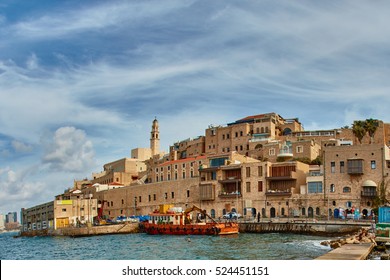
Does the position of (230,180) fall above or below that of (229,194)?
above

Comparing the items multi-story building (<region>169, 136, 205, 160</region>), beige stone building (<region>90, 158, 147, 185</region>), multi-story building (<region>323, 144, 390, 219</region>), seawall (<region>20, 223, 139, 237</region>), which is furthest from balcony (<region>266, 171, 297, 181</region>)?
beige stone building (<region>90, 158, 147, 185</region>)

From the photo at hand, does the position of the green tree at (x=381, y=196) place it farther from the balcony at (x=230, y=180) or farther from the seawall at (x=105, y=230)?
the seawall at (x=105, y=230)

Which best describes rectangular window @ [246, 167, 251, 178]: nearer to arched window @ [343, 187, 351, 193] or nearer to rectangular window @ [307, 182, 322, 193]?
rectangular window @ [307, 182, 322, 193]

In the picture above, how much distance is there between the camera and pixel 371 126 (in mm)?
44844

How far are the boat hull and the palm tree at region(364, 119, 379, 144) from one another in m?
17.1

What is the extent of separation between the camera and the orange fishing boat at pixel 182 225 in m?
33.3

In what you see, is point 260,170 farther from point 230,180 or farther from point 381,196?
point 381,196

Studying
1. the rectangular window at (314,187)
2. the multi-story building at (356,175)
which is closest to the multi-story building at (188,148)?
the rectangular window at (314,187)

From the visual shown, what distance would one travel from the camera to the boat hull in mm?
33062

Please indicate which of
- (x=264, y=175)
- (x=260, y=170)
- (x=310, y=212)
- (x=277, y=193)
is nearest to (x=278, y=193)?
(x=277, y=193)

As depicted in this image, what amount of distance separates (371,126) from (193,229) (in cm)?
1895
